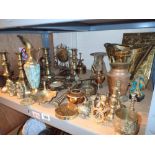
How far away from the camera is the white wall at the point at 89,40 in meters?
0.95

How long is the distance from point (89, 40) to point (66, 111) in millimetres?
678

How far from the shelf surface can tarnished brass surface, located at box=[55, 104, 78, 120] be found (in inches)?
0.6

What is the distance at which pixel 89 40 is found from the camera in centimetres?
108

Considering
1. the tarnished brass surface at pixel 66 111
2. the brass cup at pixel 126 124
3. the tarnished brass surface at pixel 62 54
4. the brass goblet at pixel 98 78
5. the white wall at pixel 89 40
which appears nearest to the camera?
the brass cup at pixel 126 124

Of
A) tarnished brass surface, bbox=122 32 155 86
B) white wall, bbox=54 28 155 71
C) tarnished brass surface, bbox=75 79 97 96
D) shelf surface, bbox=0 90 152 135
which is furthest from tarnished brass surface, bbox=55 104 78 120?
white wall, bbox=54 28 155 71

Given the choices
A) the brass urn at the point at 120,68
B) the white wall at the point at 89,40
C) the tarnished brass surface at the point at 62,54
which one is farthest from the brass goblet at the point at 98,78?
the tarnished brass surface at the point at 62,54

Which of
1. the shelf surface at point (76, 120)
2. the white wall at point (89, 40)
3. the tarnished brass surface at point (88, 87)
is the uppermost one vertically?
the white wall at point (89, 40)

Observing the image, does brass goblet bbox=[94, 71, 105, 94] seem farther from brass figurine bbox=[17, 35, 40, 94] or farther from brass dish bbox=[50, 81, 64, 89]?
brass figurine bbox=[17, 35, 40, 94]

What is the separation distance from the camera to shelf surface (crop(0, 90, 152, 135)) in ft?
1.51

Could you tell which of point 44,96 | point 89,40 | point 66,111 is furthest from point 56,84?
point 89,40

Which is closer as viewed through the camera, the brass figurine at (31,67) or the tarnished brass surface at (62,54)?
the brass figurine at (31,67)

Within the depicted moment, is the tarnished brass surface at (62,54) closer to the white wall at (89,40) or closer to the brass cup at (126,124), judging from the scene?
the white wall at (89,40)

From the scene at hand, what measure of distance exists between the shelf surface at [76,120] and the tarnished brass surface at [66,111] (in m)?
0.01
